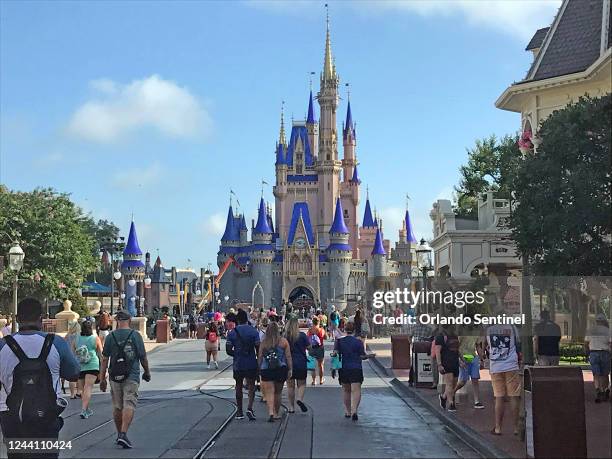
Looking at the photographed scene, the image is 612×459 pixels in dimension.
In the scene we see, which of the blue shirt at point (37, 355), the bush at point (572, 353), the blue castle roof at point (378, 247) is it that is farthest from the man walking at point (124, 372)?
the blue castle roof at point (378, 247)

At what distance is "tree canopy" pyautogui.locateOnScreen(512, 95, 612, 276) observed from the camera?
14.8 m

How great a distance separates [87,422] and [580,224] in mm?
8495

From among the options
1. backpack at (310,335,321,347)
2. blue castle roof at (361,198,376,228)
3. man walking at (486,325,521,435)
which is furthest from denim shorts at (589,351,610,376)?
blue castle roof at (361,198,376,228)

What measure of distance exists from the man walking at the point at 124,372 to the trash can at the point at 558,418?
4518 mm

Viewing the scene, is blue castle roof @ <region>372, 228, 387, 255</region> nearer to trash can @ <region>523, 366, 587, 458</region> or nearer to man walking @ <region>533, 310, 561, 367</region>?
man walking @ <region>533, 310, 561, 367</region>

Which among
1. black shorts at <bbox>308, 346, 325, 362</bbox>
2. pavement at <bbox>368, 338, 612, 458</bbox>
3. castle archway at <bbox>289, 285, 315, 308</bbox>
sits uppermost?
castle archway at <bbox>289, 285, 315, 308</bbox>

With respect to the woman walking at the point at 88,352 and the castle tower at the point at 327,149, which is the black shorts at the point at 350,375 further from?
the castle tower at the point at 327,149

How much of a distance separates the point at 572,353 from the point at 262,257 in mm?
97773

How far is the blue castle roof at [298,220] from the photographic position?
123 meters

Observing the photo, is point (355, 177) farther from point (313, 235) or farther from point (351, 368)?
point (351, 368)

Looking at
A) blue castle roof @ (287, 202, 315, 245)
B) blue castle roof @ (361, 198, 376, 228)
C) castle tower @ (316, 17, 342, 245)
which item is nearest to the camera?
blue castle roof @ (287, 202, 315, 245)

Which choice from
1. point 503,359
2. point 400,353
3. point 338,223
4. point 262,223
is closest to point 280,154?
point 262,223

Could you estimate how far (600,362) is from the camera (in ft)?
50.8

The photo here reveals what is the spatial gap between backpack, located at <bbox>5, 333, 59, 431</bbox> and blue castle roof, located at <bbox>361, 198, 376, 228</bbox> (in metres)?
132
